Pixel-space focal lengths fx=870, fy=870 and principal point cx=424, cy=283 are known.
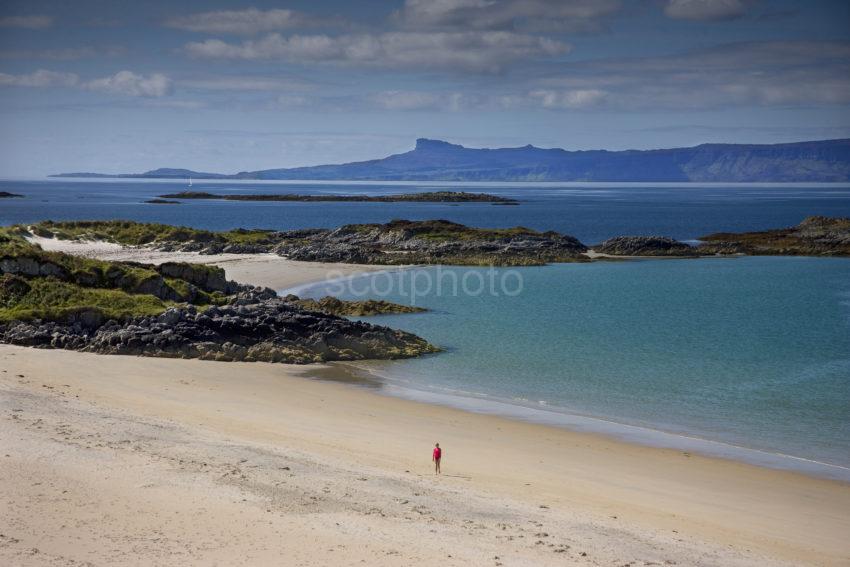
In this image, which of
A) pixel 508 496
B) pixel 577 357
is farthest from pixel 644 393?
pixel 508 496

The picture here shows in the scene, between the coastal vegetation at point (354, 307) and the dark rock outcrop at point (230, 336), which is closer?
the dark rock outcrop at point (230, 336)

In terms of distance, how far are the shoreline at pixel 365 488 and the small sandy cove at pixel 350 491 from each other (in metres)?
0.04

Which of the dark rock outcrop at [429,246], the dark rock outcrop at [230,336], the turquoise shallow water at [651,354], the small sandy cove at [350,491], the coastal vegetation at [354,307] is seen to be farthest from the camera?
the dark rock outcrop at [429,246]

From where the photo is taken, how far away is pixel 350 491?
45.5ft

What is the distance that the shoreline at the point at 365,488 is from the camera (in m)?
11.7

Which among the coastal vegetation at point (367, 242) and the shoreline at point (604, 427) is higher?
the coastal vegetation at point (367, 242)

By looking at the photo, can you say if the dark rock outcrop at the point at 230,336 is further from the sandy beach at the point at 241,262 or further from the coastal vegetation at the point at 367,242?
the coastal vegetation at the point at 367,242

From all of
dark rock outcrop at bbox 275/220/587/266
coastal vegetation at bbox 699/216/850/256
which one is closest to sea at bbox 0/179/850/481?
dark rock outcrop at bbox 275/220/587/266

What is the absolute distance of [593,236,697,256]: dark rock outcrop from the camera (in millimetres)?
72312

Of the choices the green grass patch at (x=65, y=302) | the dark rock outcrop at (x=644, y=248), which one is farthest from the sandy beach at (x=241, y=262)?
the dark rock outcrop at (x=644, y=248)

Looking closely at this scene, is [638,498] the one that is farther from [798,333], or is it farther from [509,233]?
[509,233]

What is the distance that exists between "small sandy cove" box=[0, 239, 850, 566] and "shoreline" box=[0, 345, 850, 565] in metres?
0.04

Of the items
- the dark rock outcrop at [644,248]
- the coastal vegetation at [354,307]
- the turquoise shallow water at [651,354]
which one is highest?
the dark rock outcrop at [644,248]

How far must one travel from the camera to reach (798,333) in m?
35.8
